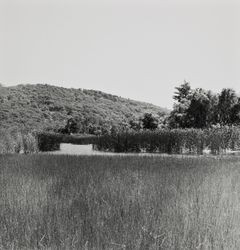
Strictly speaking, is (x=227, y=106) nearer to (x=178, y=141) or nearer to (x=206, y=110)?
(x=206, y=110)

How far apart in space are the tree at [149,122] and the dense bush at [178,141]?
76.5ft

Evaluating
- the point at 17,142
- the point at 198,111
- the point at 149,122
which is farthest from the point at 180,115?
the point at 17,142

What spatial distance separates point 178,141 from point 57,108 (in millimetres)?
74394

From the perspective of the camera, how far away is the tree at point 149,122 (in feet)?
194

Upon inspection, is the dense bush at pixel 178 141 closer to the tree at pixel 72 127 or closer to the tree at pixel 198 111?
the tree at pixel 198 111

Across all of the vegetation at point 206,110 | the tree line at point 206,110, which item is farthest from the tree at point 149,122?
the vegetation at point 206,110

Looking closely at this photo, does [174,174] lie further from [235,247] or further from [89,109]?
[89,109]

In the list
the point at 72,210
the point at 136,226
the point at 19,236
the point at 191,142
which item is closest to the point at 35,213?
the point at 72,210

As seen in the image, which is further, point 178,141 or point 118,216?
point 178,141

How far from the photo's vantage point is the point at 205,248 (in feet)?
11.6

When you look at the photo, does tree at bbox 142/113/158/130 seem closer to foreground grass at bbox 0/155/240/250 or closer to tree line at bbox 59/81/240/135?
tree line at bbox 59/81/240/135

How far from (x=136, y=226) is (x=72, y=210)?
0.82 metres

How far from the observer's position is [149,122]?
196 feet

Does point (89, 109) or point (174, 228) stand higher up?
point (89, 109)
